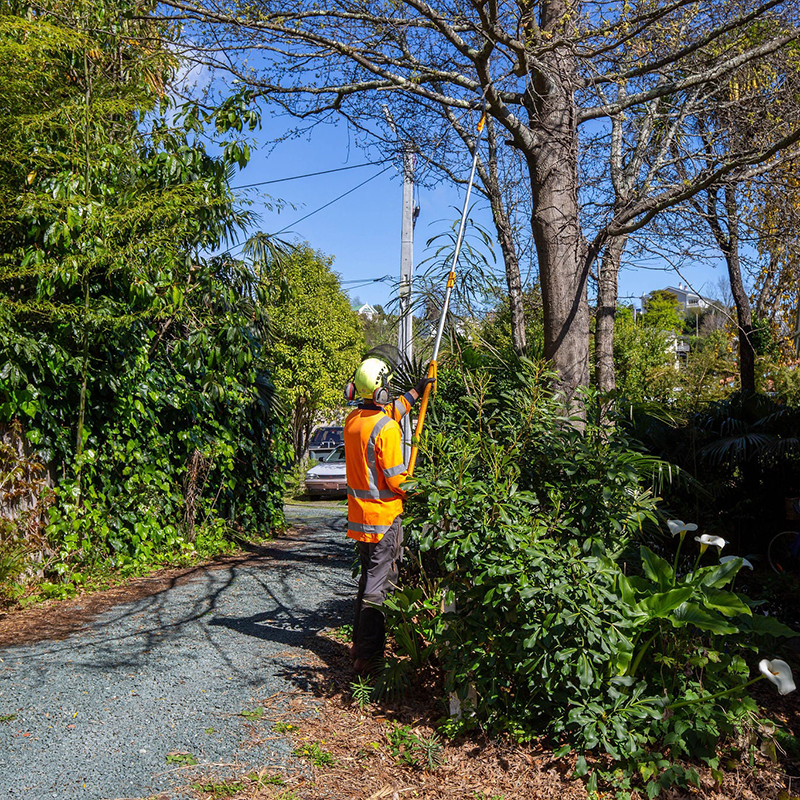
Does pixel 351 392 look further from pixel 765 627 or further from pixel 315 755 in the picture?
pixel 765 627

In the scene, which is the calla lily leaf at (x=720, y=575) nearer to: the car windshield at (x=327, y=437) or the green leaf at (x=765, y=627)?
the green leaf at (x=765, y=627)

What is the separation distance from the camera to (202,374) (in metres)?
7.78

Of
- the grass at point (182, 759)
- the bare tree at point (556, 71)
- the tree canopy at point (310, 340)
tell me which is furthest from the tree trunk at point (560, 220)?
the tree canopy at point (310, 340)

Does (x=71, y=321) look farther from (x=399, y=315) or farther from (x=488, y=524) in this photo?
(x=488, y=524)

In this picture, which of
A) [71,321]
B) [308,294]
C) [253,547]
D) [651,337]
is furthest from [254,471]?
[651,337]

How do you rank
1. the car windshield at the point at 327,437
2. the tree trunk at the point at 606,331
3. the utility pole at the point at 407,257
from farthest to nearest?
1. the car windshield at the point at 327,437
2. the tree trunk at the point at 606,331
3. the utility pole at the point at 407,257

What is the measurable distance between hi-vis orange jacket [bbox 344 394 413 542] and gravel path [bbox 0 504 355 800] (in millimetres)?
1049

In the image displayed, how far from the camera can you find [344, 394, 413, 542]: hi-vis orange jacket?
4.18m

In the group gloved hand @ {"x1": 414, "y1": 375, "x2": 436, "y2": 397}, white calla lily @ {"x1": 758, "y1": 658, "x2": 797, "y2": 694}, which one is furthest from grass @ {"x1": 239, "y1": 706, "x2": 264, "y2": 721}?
white calla lily @ {"x1": 758, "y1": 658, "x2": 797, "y2": 694}

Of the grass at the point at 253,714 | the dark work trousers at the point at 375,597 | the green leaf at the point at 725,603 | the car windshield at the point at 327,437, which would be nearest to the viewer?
the green leaf at the point at 725,603

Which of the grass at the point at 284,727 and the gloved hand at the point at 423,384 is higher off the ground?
the gloved hand at the point at 423,384

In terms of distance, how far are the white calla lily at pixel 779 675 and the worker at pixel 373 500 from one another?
201cm

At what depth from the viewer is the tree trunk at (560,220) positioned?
217 inches

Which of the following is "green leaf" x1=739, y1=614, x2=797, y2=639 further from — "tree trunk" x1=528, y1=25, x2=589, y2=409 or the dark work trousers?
"tree trunk" x1=528, y1=25, x2=589, y2=409
